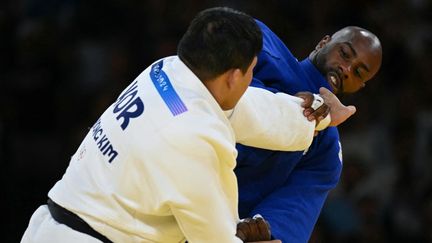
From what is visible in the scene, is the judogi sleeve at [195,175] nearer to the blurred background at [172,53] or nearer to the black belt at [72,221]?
the black belt at [72,221]

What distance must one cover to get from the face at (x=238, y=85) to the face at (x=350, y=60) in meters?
0.89

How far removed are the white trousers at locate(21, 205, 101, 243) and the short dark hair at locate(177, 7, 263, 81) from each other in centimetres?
65

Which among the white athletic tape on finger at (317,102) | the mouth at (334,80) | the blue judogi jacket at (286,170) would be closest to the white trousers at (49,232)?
the blue judogi jacket at (286,170)

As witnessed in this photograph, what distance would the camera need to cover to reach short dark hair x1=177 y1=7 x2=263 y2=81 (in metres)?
3.04

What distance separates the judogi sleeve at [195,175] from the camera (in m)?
2.96

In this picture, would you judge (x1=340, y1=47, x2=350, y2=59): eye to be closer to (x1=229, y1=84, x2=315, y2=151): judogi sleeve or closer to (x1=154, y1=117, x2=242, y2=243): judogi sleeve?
(x1=229, y1=84, x2=315, y2=151): judogi sleeve

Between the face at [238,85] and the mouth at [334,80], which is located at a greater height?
the face at [238,85]

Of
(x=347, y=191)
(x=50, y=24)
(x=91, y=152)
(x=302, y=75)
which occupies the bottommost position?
(x=347, y=191)

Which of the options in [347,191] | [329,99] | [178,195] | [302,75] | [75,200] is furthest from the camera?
[347,191]

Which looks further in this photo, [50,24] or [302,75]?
[50,24]

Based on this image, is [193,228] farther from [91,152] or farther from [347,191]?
[347,191]

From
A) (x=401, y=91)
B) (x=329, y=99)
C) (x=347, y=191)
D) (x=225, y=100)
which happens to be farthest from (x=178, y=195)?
(x=401, y=91)

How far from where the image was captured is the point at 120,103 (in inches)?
127

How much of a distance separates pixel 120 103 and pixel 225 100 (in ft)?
1.21
